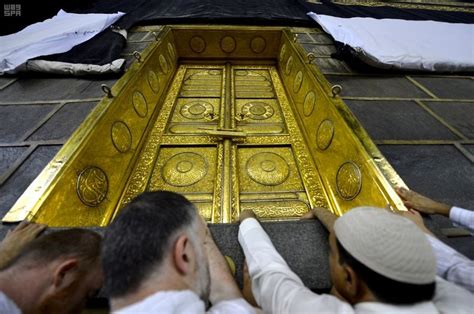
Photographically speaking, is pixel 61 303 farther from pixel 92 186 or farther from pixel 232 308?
pixel 92 186

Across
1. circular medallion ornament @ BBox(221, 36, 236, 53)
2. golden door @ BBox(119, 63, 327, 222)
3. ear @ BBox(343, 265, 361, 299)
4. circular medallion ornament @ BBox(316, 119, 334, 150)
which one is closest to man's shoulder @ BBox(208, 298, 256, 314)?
ear @ BBox(343, 265, 361, 299)

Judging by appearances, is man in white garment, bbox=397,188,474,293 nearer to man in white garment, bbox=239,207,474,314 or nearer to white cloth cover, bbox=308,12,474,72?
man in white garment, bbox=239,207,474,314

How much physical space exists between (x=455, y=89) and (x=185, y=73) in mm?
3073

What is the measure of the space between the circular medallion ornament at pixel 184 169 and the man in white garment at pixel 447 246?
1366 mm

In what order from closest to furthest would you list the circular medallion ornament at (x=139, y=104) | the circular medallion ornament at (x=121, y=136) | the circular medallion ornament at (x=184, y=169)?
the circular medallion ornament at (x=121, y=136), the circular medallion ornament at (x=184, y=169), the circular medallion ornament at (x=139, y=104)

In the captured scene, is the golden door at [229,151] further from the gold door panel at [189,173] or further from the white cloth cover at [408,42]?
the white cloth cover at [408,42]

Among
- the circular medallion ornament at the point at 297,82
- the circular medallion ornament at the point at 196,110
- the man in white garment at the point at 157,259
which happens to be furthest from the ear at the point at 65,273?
the circular medallion ornament at the point at 297,82

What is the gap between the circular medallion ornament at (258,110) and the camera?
8.59ft

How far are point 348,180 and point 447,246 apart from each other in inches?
27.2

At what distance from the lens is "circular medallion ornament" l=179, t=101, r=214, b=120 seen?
2598mm

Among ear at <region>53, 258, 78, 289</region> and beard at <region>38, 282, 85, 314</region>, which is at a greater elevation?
ear at <region>53, 258, 78, 289</region>

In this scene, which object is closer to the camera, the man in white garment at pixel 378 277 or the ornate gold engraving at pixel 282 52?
the man in white garment at pixel 378 277

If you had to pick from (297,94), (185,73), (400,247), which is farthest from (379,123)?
(185,73)

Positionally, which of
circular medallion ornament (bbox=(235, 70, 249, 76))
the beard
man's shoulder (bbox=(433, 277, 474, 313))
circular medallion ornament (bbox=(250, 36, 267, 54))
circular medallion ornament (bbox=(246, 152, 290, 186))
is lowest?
the beard
